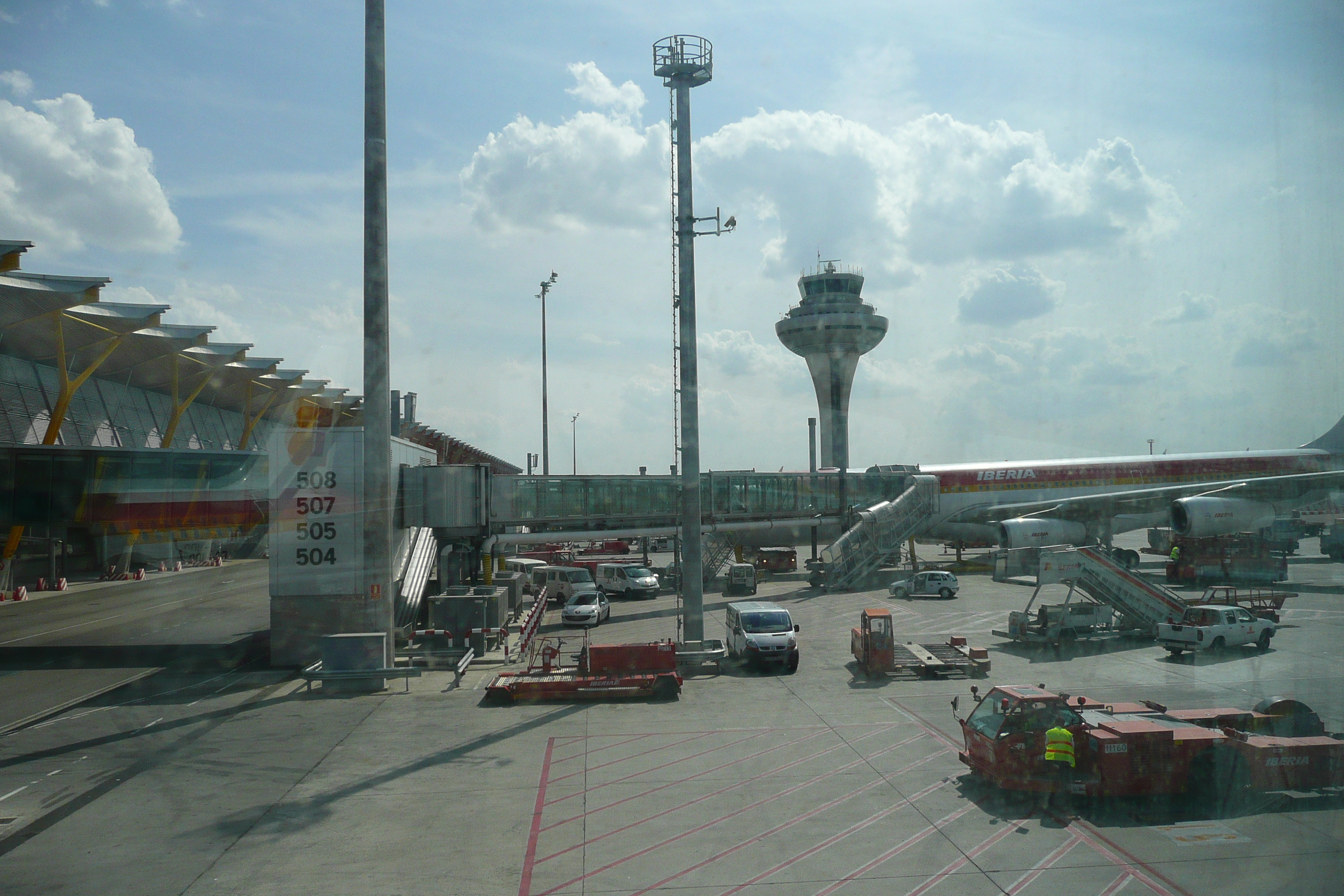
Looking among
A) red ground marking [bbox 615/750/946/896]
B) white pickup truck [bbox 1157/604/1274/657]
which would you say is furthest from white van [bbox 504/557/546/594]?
red ground marking [bbox 615/750/946/896]

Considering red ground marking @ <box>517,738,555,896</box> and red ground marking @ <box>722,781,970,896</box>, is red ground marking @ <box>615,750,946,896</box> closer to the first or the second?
red ground marking @ <box>517,738,555,896</box>

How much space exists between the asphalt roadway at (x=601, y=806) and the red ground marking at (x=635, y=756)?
0.07m

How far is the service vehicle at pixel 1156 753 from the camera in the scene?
466 inches

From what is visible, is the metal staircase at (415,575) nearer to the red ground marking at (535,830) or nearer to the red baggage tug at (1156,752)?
the red ground marking at (535,830)

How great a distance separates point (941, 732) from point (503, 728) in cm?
839

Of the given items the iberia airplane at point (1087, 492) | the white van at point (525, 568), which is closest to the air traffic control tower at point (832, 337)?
the iberia airplane at point (1087, 492)

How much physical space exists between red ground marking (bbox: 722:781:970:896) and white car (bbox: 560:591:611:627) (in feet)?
67.1

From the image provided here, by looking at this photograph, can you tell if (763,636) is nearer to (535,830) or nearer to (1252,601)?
(535,830)

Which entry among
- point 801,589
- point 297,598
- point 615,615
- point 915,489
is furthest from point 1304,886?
point 915,489

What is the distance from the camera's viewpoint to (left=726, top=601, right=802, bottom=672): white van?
878 inches

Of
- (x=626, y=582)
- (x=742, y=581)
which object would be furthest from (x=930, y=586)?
(x=626, y=582)

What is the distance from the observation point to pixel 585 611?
32.3 metres

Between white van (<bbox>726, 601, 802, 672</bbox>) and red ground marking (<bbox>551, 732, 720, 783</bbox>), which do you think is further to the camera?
white van (<bbox>726, 601, 802, 672</bbox>)

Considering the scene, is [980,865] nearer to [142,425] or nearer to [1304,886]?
[1304,886]
